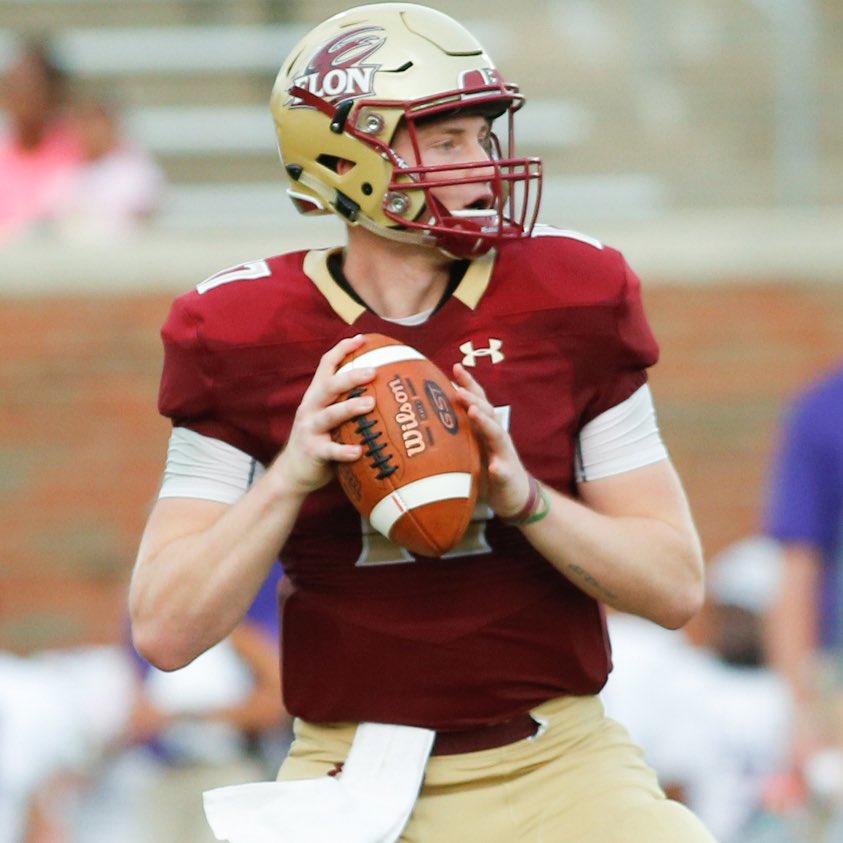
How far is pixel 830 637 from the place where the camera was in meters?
4.37

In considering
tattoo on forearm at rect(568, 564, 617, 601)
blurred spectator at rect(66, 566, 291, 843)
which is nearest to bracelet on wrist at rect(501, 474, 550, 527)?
tattoo on forearm at rect(568, 564, 617, 601)

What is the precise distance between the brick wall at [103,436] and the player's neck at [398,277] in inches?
171

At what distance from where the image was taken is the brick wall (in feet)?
23.5

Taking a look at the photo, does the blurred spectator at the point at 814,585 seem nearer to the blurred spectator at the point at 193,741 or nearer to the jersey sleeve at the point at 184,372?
the blurred spectator at the point at 193,741

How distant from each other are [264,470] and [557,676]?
1.92 feet

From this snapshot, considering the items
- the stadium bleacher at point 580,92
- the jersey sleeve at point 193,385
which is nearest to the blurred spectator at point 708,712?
the stadium bleacher at point 580,92

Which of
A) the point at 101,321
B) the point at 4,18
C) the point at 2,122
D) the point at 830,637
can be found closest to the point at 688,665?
the point at 830,637

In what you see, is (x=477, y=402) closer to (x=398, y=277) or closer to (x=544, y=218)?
(x=398, y=277)

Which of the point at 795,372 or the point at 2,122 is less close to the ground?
the point at 2,122

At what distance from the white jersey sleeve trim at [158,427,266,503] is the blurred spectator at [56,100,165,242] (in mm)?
4625

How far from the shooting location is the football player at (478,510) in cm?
275

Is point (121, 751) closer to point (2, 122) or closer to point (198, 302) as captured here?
point (198, 302)

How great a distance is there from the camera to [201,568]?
2.70 meters

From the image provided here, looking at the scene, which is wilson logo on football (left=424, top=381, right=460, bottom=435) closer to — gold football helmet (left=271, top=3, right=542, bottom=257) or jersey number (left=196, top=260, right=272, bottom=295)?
gold football helmet (left=271, top=3, right=542, bottom=257)
